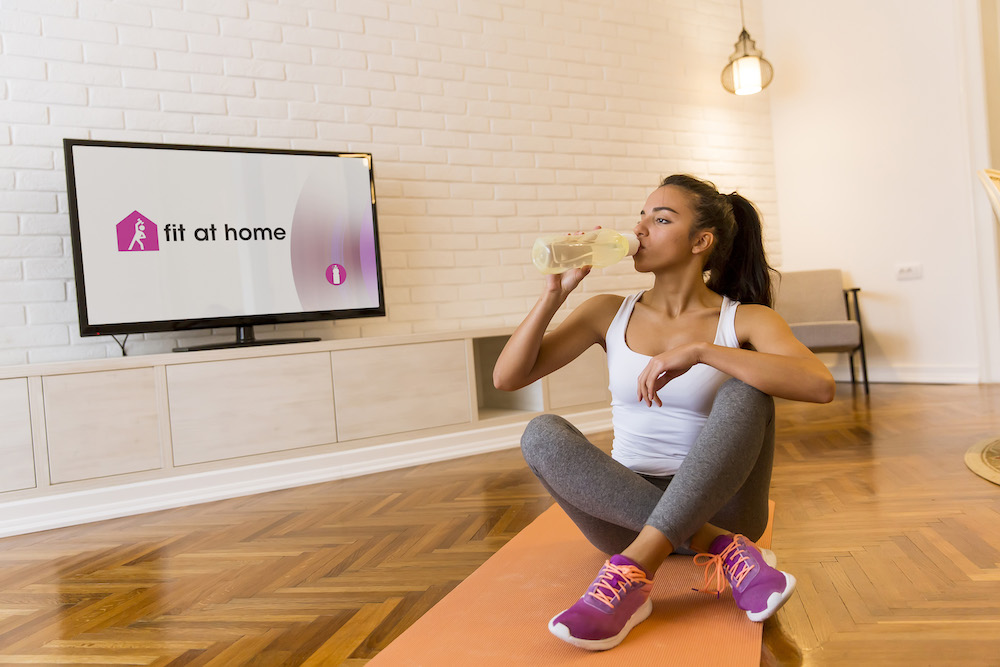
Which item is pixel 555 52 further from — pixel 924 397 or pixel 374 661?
pixel 374 661

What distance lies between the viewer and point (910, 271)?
478 cm

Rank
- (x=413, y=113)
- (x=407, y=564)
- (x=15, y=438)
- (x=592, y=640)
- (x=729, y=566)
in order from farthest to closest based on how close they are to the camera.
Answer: (x=413, y=113) → (x=15, y=438) → (x=407, y=564) → (x=729, y=566) → (x=592, y=640)

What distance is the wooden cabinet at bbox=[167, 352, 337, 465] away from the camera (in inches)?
115

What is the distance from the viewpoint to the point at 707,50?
16.8 feet

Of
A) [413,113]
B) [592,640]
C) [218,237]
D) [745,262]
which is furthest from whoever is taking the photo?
[413,113]

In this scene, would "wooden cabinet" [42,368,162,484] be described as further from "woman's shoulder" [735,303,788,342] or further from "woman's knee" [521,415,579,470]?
"woman's shoulder" [735,303,788,342]

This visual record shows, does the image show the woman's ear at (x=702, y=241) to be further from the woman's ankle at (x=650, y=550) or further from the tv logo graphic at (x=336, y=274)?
the tv logo graphic at (x=336, y=274)

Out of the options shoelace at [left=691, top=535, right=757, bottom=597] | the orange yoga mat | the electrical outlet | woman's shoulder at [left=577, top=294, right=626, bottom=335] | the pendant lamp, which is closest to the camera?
the orange yoga mat

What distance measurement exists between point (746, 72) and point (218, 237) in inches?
141

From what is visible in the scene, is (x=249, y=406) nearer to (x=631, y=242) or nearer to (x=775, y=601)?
(x=631, y=242)

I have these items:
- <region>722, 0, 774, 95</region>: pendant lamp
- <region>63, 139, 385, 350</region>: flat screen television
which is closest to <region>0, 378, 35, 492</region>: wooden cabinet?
<region>63, 139, 385, 350</region>: flat screen television

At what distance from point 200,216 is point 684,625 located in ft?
8.37

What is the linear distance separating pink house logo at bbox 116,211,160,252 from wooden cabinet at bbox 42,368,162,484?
1.67 feet

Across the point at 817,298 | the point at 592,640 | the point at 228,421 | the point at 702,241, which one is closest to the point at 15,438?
the point at 228,421
